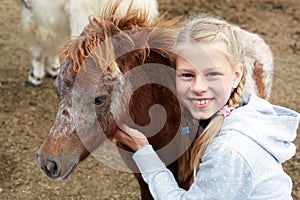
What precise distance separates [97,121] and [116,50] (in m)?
0.29

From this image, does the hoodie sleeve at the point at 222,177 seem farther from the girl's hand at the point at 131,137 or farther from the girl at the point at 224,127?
the girl's hand at the point at 131,137

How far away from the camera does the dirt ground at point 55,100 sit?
12.2 ft

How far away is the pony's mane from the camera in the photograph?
80.5 inches

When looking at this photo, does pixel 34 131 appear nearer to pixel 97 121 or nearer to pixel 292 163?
pixel 292 163

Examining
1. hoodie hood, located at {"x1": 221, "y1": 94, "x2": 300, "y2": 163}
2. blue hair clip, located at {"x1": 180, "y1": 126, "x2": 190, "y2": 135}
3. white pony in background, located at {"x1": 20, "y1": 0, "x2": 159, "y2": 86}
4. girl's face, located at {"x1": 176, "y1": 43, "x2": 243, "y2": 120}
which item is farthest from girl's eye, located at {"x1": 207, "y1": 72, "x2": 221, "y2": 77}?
white pony in background, located at {"x1": 20, "y1": 0, "x2": 159, "y2": 86}

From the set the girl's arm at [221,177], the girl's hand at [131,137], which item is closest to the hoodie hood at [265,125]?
the girl's arm at [221,177]

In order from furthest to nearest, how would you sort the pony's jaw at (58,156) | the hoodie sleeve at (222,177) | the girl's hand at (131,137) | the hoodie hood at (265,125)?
the girl's hand at (131,137) < the pony's jaw at (58,156) < the hoodie hood at (265,125) < the hoodie sleeve at (222,177)

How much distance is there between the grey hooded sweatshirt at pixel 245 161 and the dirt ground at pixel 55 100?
1706 mm

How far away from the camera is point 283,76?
5391 millimetres

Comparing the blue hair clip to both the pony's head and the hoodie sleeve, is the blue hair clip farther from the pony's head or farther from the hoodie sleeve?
the hoodie sleeve

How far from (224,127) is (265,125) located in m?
0.16

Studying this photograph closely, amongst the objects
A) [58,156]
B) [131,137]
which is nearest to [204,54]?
[131,137]

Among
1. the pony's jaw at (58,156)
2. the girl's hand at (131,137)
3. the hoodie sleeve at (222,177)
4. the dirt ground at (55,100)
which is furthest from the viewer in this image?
the dirt ground at (55,100)

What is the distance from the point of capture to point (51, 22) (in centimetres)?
432
